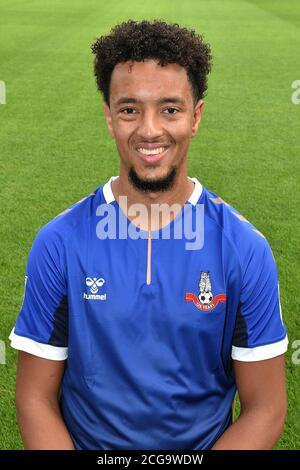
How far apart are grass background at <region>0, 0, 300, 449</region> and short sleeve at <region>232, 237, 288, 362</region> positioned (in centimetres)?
120

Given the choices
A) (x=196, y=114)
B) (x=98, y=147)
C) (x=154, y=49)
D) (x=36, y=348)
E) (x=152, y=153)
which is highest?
(x=154, y=49)

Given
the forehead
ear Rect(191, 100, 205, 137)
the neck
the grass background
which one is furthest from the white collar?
the grass background

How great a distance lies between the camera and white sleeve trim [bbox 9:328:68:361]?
1.60 m

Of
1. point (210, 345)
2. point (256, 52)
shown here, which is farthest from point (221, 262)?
point (256, 52)

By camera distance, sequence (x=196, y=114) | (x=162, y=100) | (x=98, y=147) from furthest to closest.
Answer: (x=98, y=147)
(x=196, y=114)
(x=162, y=100)

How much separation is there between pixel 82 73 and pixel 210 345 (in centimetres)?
906

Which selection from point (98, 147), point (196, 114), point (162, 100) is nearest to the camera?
point (162, 100)

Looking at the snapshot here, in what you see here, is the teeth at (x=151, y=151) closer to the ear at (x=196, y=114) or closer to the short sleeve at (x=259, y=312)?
the ear at (x=196, y=114)

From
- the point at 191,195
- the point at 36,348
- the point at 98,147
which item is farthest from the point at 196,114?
the point at 98,147

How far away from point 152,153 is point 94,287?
40 cm

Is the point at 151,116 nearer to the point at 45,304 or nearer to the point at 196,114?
the point at 196,114

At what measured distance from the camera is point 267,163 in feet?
19.4

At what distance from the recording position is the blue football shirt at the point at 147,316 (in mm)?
1562

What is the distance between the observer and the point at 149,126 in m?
1.53
